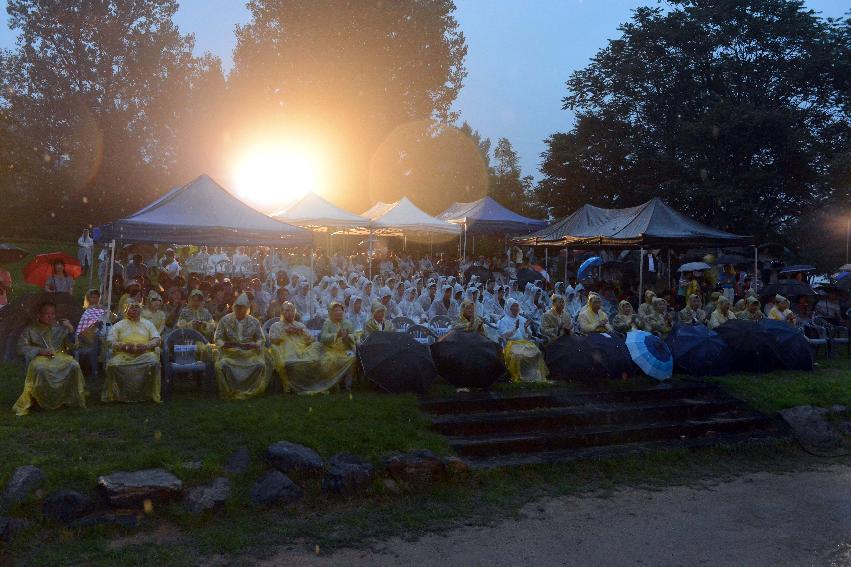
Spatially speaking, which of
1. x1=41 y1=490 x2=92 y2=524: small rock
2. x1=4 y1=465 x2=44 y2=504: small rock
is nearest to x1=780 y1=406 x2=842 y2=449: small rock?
x1=41 y1=490 x2=92 y2=524: small rock

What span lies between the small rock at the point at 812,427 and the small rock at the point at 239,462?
685 centimetres

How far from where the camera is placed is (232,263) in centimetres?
2028

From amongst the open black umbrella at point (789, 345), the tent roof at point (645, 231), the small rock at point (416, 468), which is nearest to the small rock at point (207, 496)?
Answer: the small rock at point (416, 468)

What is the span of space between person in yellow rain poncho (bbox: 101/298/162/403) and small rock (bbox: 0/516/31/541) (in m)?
2.95

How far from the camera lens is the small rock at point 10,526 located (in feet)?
16.9

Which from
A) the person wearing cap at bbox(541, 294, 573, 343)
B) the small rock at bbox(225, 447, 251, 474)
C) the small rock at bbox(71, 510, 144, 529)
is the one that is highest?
the person wearing cap at bbox(541, 294, 573, 343)

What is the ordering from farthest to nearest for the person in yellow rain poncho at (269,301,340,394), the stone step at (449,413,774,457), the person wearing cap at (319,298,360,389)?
the person wearing cap at (319,298,360,389), the person in yellow rain poncho at (269,301,340,394), the stone step at (449,413,774,457)

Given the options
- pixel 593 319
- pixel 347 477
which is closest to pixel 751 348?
pixel 593 319

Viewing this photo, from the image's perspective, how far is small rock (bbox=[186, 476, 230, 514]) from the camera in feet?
18.9

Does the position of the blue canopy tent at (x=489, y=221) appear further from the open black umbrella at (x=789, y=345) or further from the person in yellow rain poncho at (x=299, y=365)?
the person in yellow rain poncho at (x=299, y=365)

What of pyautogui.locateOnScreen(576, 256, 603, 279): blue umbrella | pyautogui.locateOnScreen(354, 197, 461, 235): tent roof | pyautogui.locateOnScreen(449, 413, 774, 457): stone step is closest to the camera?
pyautogui.locateOnScreen(449, 413, 774, 457): stone step

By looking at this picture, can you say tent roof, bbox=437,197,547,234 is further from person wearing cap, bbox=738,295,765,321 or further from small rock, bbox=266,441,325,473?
small rock, bbox=266,441,325,473

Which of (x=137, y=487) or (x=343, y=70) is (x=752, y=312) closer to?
(x=137, y=487)

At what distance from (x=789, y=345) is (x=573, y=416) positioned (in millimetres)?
5221
